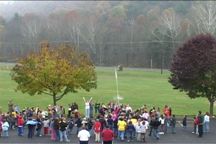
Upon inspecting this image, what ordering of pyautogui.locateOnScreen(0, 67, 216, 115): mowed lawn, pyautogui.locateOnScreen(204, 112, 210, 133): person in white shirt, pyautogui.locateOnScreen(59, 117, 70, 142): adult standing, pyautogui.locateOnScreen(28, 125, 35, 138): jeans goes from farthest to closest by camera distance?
1. pyautogui.locateOnScreen(0, 67, 216, 115): mowed lawn
2. pyautogui.locateOnScreen(204, 112, 210, 133): person in white shirt
3. pyautogui.locateOnScreen(28, 125, 35, 138): jeans
4. pyautogui.locateOnScreen(59, 117, 70, 142): adult standing

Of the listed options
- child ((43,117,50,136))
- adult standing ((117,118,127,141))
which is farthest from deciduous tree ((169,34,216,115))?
child ((43,117,50,136))

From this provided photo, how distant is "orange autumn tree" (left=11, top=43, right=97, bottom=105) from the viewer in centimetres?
3606

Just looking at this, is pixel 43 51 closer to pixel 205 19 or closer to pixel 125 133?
pixel 125 133

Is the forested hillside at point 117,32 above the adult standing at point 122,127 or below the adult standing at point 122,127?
above

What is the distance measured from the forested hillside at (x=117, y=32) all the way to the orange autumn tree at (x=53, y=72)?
61.5m

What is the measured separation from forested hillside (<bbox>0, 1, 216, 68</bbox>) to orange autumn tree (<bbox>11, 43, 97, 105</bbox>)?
61.5 metres

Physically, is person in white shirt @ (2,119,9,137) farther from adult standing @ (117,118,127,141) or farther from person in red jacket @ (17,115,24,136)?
adult standing @ (117,118,127,141)

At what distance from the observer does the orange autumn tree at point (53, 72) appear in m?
36.1

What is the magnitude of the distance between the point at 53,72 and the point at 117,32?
92.3 meters

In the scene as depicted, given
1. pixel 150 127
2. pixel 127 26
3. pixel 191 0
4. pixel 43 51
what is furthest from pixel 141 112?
pixel 191 0

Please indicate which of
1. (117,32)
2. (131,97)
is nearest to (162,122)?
(131,97)

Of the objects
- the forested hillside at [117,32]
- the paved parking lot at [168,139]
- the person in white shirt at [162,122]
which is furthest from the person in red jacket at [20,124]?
the forested hillside at [117,32]

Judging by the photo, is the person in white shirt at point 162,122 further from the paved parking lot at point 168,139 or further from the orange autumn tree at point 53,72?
the orange autumn tree at point 53,72

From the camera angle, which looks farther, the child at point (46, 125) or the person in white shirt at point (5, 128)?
the child at point (46, 125)
